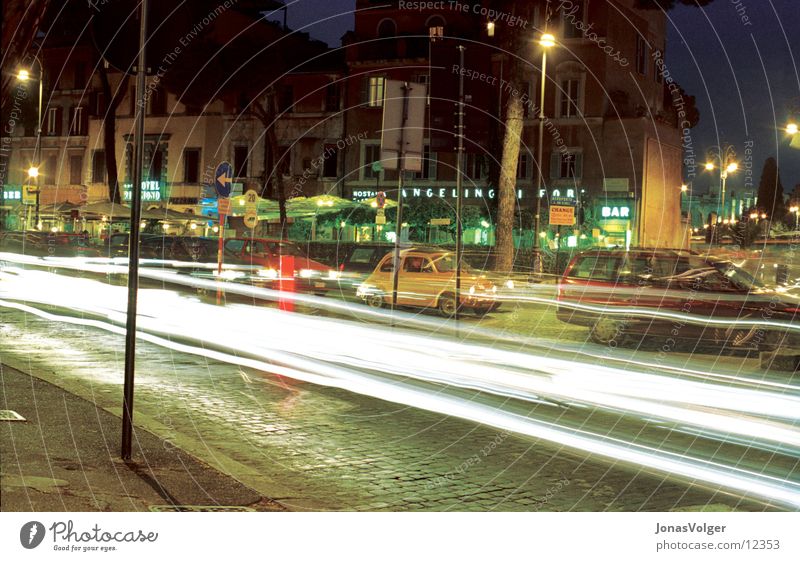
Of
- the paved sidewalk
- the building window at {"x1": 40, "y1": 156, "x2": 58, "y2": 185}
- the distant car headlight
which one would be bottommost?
the paved sidewalk

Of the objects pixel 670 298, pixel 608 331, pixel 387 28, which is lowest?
pixel 608 331

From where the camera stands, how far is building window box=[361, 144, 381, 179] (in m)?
55.3

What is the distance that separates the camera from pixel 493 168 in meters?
47.5

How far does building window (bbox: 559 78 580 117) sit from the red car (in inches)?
837

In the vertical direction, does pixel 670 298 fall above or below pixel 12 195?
below

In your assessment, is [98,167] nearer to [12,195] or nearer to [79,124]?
[79,124]

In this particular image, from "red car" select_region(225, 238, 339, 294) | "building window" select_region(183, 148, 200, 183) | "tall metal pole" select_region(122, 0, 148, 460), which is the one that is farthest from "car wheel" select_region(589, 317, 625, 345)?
"building window" select_region(183, 148, 200, 183)

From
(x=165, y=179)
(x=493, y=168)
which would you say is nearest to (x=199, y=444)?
(x=493, y=168)

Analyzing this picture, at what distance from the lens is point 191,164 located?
60.8 metres

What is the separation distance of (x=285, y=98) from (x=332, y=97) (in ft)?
8.84

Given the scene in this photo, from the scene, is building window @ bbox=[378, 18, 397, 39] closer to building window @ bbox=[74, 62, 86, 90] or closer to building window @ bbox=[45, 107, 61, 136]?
building window @ bbox=[74, 62, 86, 90]

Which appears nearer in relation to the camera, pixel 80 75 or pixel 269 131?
pixel 269 131

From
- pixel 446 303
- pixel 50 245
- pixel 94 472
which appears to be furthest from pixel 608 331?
pixel 50 245
